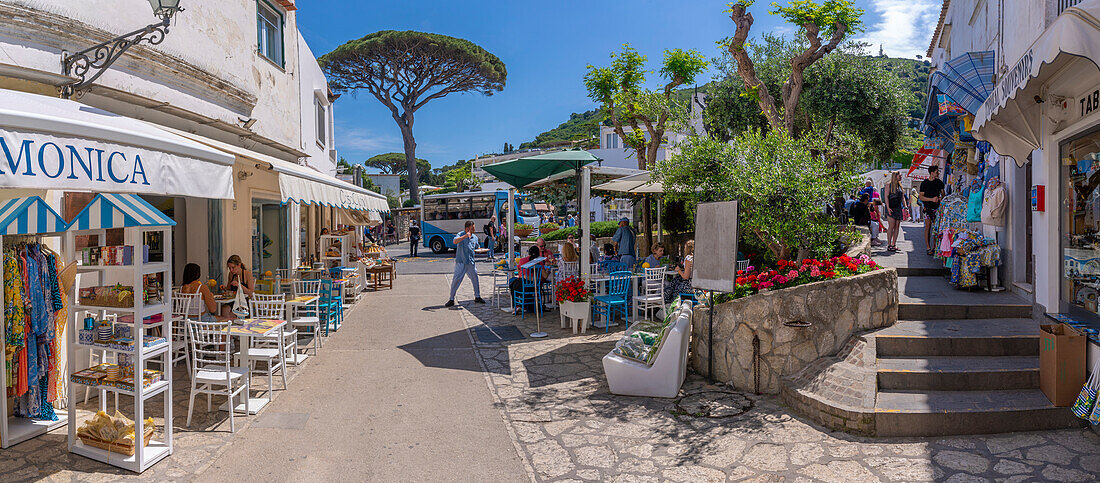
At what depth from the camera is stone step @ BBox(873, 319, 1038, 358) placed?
5.62 metres

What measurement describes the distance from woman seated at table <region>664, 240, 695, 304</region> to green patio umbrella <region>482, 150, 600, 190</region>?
6.87ft

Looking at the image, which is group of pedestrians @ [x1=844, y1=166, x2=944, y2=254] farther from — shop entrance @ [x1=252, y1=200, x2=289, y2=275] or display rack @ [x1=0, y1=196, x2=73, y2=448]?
shop entrance @ [x1=252, y1=200, x2=289, y2=275]

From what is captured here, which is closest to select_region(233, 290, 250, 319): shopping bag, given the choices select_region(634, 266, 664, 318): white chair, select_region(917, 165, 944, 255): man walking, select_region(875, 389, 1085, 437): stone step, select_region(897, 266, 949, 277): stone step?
select_region(634, 266, 664, 318): white chair

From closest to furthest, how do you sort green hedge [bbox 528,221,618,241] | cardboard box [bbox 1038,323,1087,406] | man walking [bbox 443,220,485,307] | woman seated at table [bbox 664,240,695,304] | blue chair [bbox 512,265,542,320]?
cardboard box [bbox 1038,323,1087,406] < woman seated at table [bbox 664,240,695,304] < blue chair [bbox 512,265,542,320] < man walking [bbox 443,220,485,307] < green hedge [bbox 528,221,618,241]

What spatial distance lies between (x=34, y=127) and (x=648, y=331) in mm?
5306

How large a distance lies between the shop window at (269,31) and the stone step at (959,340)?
1058 cm

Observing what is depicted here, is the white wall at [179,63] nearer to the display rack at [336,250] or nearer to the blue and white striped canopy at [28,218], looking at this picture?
the blue and white striped canopy at [28,218]

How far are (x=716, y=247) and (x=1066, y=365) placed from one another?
2880 millimetres

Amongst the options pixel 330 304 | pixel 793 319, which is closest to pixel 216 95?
pixel 330 304

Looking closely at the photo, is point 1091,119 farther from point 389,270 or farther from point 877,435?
point 389,270

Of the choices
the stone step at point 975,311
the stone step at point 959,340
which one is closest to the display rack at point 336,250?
the stone step at point 959,340

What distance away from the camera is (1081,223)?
5.35 metres

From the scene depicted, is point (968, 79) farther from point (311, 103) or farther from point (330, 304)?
point (311, 103)

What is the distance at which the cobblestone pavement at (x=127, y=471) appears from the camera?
13.6 ft
